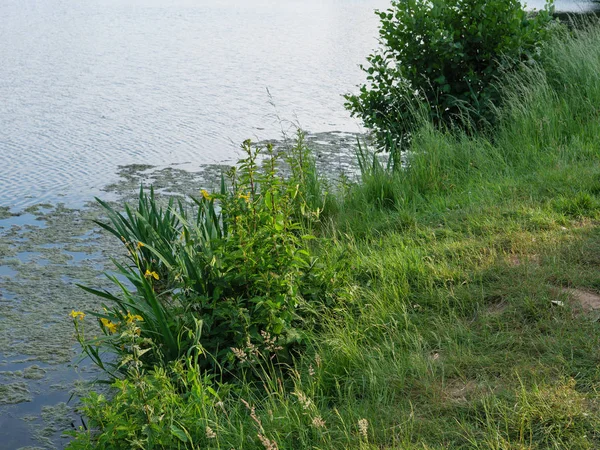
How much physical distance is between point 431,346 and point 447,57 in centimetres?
470

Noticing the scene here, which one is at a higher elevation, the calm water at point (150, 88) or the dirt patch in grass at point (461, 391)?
the calm water at point (150, 88)

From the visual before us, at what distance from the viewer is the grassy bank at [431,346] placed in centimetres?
303

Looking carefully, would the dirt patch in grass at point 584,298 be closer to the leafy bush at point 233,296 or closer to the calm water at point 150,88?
the leafy bush at point 233,296

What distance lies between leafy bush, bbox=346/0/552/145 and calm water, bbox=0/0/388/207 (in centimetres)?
149

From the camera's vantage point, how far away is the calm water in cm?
980

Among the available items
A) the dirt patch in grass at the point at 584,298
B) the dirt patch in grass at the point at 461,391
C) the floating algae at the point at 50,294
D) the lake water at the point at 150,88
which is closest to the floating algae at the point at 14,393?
the floating algae at the point at 50,294

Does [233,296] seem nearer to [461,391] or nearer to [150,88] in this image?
[461,391]

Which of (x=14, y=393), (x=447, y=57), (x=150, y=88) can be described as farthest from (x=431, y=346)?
(x=150, y=88)

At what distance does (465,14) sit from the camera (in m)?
7.78

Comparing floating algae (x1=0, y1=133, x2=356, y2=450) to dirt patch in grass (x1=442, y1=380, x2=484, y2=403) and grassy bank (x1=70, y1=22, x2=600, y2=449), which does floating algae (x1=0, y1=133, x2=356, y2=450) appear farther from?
dirt patch in grass (x1=442, y1=380, x2=484, y2=403)

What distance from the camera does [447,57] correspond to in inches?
300

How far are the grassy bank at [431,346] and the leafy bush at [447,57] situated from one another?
1675 millimetres

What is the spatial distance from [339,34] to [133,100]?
10.7 m

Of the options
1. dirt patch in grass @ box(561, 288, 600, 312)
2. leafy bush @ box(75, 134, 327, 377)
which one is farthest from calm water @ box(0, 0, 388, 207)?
dirt patch in grass @ box(561, 288, 600, 312)
